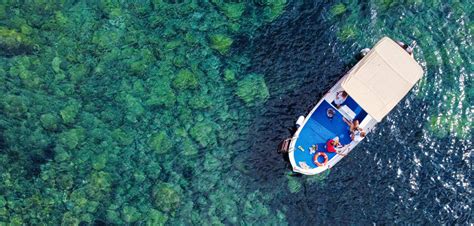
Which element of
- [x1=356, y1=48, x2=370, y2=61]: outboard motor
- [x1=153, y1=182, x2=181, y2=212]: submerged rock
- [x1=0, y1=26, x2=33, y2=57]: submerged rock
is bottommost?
[x1=153, y1=182, x2=181, y2=212]: submerged rock

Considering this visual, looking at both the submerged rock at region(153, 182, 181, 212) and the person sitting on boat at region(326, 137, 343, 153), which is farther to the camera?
the person sitting on boat at region(326, 137, 343, 153)

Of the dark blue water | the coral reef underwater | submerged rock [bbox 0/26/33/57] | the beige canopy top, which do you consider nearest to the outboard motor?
the dark blue water

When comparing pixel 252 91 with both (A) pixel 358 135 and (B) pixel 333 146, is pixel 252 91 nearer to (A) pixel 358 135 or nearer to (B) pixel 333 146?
(B) pixel 333 146

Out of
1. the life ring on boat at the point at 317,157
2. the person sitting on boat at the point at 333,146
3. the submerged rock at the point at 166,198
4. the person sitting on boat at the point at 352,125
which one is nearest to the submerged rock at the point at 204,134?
the submerged rock at the point at 166,198

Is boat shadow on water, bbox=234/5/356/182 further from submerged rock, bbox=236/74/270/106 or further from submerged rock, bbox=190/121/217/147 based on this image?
submerged rock, bbox=190/121/217/147

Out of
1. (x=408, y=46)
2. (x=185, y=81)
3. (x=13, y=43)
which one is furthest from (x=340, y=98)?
(x=13, y=43)

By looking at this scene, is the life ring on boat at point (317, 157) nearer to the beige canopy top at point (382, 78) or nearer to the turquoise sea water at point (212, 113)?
the turquoise sea water at point (212, 113)

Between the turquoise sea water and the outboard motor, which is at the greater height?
the outboard motor
